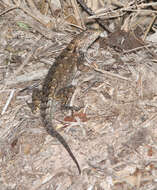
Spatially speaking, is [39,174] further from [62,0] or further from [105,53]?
[62,0]

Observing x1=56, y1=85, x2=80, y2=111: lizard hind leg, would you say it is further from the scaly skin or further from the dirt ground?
the dirt ground

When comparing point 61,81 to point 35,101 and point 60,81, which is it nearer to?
point 60,81

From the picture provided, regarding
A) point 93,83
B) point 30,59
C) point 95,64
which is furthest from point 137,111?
point 30,59

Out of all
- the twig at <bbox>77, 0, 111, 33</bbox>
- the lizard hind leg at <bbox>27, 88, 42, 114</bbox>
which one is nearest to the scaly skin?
the lizard hind leg at <bbox>27, 88, 42, 114</bbox>

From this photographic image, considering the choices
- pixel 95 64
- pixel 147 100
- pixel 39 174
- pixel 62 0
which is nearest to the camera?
pixel 39 174

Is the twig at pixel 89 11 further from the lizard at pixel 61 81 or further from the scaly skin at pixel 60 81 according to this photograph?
the scaly skin at pixel 60 81

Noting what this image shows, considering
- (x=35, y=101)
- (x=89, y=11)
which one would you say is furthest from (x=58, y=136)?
(x=89, y=11)
